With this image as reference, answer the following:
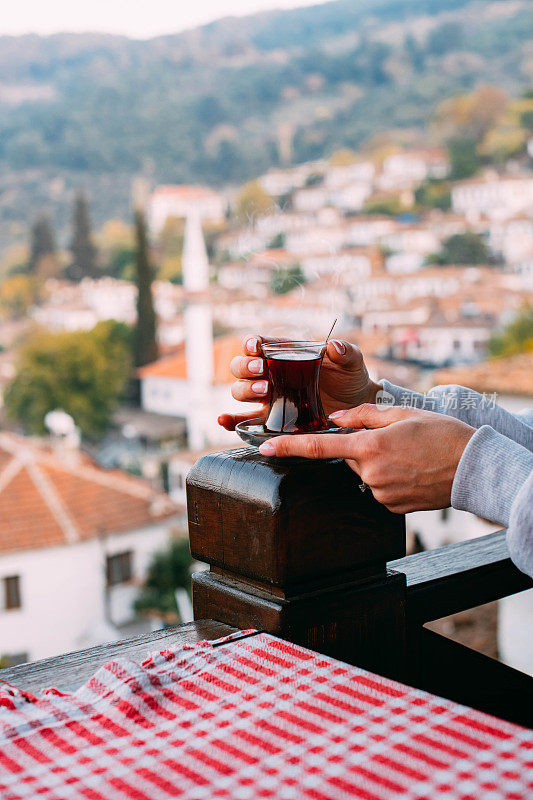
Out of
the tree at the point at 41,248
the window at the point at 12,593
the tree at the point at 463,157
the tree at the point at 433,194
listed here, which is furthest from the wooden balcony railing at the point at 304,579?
the tree at the point at 463,157

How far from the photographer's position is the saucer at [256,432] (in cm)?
70

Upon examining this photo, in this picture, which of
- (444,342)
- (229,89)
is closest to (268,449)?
(444,342)

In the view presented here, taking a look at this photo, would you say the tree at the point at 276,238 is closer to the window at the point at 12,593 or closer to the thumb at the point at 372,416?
the thumb at the point at 372,416

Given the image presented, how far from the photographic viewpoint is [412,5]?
2852 inches

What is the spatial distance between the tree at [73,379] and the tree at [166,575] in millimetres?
19201

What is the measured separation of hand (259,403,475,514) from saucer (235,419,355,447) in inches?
0.5

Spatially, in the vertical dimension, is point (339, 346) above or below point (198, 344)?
above

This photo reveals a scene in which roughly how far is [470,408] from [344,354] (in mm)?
148

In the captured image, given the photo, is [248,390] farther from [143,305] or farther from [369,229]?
[369,229]

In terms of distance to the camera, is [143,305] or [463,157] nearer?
[143,305]

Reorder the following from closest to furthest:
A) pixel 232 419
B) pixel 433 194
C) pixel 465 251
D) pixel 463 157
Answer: pixel 232 419 → pixel 465 251 → pixel 433 194 → pixel 463 157

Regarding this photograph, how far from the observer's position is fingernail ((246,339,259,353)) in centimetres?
84

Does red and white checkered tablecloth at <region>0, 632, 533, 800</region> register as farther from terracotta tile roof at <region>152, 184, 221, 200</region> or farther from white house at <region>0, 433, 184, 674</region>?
terracotta tile roof at <region>152, 184, 221, 200</region>

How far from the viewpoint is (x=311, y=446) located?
2.10 ft
